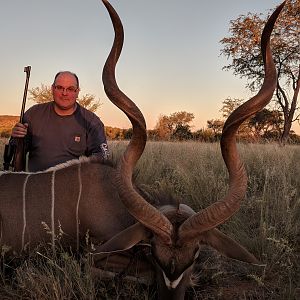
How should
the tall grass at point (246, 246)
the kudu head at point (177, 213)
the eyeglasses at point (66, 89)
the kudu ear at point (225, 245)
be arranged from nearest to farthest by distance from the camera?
the kudu head at point (177, 213)
the kudu ear at point (225, 245)
the tall grass at point (246, 246)
the eyeglasses at point (66, 89)

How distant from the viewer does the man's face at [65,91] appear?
179 inches

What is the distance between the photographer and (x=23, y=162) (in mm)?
4395

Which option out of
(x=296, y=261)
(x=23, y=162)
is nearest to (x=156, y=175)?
(x=23, y=162)

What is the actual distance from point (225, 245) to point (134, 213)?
550 millimetres

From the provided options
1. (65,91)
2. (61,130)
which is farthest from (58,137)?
(65,91)

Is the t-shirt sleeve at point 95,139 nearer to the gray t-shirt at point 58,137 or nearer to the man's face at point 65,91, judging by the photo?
the gray t-shirt at point 58,137

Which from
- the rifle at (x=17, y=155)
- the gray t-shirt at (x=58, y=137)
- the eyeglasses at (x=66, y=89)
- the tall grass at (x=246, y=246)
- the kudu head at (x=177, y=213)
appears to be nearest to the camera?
the kudu head at (x=177, y=213)

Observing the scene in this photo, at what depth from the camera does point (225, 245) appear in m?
2.48

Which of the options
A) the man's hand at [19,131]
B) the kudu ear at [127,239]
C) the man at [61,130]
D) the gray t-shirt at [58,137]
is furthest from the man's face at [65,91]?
the kudu ear at [127,239]

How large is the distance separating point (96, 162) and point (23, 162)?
129 cm

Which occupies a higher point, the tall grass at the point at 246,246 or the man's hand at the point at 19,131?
the man's hand at the point at 19,131

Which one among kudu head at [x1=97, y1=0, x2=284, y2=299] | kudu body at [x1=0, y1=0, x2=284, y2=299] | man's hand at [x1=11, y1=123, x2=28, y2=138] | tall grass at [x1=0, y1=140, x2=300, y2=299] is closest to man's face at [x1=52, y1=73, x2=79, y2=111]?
man's hand at [x1=11, y1=123, x2=28, y2=138]

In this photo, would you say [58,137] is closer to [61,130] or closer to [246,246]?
[61,130]

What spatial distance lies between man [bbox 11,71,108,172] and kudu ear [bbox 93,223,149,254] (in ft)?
6.56
